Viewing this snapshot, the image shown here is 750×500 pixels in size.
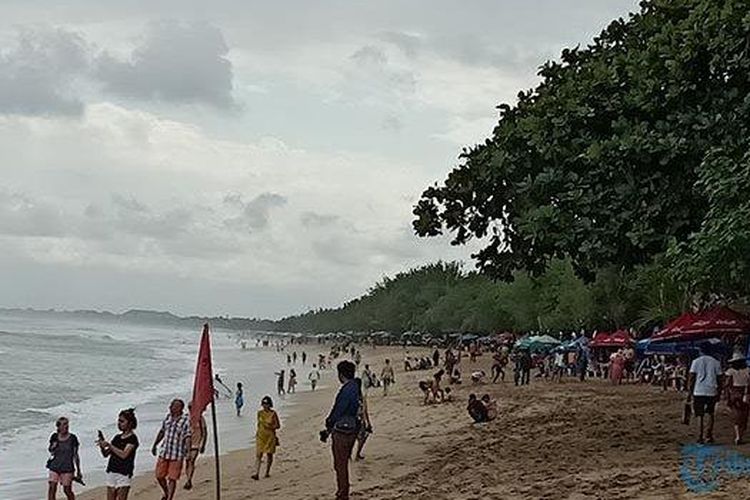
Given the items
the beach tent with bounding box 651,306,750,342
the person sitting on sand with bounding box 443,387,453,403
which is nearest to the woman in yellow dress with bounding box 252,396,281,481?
the beach tent with bounding box 651,306,750,342

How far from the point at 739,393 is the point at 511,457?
3386mm

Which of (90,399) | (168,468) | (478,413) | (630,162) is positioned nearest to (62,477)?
(168,468)

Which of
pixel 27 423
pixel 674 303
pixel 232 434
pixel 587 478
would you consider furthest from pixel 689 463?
pixel 674 303

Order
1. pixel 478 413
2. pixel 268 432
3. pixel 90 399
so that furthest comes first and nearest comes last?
pixel 90 399, pixel 478 413, pixel 268 432

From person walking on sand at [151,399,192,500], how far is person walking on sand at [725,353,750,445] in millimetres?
7461

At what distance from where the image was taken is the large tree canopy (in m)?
13.0

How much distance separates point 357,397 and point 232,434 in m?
18.9

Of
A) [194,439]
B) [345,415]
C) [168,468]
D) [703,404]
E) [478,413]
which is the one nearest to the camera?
[345,415]

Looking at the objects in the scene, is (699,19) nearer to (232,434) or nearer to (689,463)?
(689,463)

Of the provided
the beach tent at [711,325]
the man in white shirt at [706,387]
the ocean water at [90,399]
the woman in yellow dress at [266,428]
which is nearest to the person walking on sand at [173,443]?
the woman in yellow dress at [266,428]

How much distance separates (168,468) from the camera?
13023 millimetres

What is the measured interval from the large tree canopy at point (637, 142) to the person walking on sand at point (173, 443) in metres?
5.46

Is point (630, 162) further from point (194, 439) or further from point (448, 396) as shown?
point (448, 396)

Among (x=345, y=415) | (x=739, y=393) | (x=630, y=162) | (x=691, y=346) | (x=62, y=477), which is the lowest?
(x=62, y=477)
